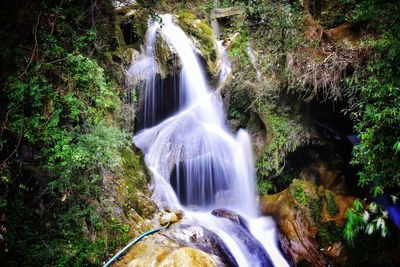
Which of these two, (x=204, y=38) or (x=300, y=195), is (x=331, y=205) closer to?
(x=300, y=195)

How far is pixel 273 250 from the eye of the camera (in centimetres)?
713

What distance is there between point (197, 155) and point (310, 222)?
3911mm

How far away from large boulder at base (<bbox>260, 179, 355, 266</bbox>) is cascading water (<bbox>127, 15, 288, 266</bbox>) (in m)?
0.39

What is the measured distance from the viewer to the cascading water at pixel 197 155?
7773mm

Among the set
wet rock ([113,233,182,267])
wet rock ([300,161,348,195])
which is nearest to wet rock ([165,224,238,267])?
wet rock ([113,233,182,267])

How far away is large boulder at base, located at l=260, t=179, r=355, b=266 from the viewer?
6.95m

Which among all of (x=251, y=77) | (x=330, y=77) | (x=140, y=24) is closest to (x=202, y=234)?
(x=330, y=77)

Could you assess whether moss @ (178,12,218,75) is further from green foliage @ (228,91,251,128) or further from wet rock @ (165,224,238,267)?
wet rock @ (165,224,238,267)

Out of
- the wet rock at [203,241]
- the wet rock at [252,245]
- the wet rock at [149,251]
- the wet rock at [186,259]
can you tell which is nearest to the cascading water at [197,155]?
the wet rock at [252,245]

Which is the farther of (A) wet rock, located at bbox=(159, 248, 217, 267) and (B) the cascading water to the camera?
(B) the cascading water

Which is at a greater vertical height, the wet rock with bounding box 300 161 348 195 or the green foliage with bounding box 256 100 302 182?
the green foliage with bounding box 256 100 302 182

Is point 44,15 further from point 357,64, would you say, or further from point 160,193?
point 357,64

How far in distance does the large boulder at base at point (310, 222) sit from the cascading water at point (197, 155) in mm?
390

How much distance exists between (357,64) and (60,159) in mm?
6277
